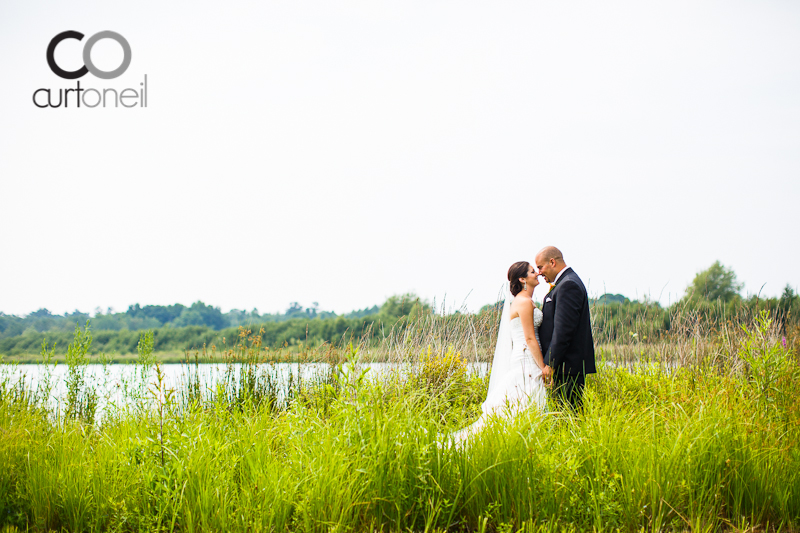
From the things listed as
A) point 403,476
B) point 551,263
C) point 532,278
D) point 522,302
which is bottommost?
point 403,476

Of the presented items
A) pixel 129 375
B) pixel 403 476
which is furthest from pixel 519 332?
pixel 129 375

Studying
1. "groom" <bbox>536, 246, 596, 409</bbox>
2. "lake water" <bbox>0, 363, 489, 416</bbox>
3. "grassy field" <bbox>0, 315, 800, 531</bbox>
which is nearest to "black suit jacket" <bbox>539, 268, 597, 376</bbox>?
"groom" <bbox>536, 246, 596, 409</bbox>

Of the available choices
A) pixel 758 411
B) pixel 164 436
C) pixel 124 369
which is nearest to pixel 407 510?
pixel 164 436

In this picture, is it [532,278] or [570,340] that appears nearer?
[570,340]

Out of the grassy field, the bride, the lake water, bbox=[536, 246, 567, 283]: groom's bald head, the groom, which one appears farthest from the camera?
the lake water

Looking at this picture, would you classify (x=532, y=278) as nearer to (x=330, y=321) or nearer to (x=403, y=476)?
(x=403, y=476)

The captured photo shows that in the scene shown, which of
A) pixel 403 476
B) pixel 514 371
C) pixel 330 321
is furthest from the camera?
pixel 330 321

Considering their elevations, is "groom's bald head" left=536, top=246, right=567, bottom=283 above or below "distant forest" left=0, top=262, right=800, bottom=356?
above

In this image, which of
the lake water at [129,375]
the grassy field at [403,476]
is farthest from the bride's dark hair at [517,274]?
the lake water at [129,375]

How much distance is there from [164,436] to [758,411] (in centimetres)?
428

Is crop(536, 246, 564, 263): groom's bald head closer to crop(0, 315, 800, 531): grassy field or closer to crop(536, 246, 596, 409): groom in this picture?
crop(536, 246, 596, 409): groom

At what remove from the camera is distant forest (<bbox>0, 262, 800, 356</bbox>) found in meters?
7.22

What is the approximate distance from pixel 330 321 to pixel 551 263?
13578 millimetres

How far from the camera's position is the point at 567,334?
452cm
